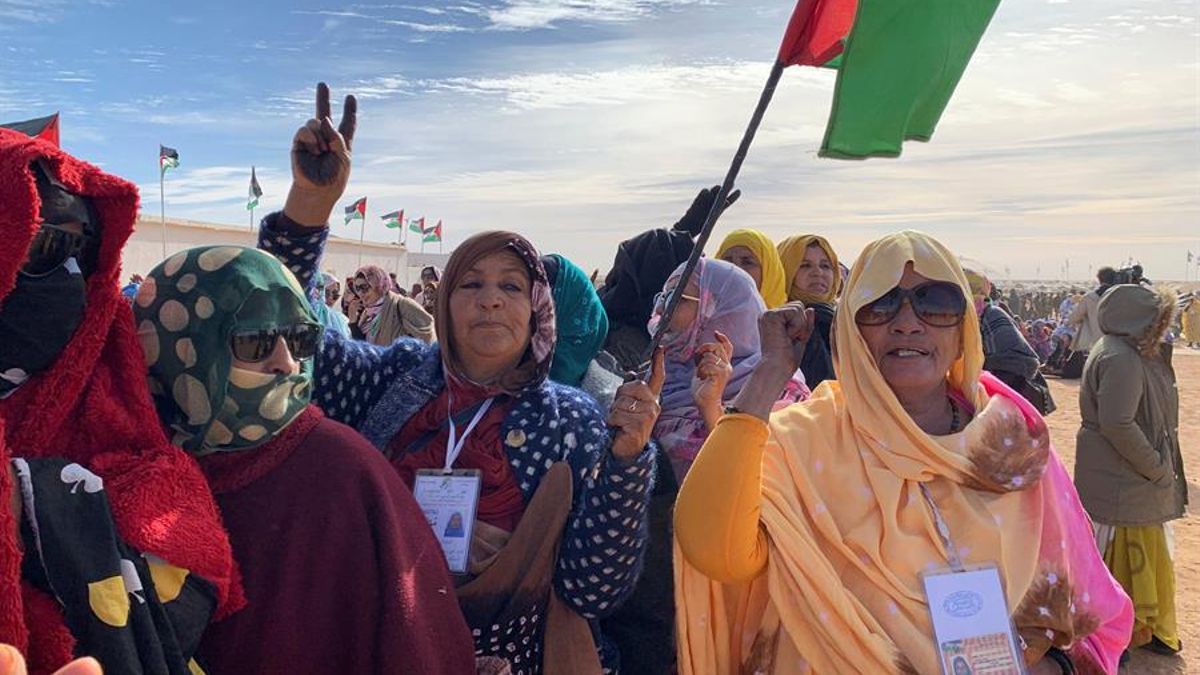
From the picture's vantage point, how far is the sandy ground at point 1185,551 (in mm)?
5312

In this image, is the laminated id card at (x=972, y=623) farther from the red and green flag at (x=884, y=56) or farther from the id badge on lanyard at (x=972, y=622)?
the red and green flag at (x=884, y=56)

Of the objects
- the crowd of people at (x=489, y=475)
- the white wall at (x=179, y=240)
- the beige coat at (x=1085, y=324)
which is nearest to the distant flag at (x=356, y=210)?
the white wall at (x=179, y=240)

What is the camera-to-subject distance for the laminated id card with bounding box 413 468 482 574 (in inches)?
82.0

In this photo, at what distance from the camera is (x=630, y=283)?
3.85m

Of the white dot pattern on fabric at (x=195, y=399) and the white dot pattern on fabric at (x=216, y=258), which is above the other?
the white dot pattern on fabric at (x=216, y=258)

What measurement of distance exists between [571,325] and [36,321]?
1922 millimetres

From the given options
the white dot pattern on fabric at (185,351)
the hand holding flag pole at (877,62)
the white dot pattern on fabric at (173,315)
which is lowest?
the white dot pattern on fabric at (185,351)

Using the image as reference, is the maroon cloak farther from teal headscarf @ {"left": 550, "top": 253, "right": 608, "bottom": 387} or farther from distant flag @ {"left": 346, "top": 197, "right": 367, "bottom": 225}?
distant flag @ {"left": 346, "top": 197, "right": 367, "bottom": 225}

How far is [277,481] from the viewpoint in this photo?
158 cm

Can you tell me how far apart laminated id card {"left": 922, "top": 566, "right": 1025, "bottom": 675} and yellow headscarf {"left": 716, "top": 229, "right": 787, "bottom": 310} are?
2.39 m

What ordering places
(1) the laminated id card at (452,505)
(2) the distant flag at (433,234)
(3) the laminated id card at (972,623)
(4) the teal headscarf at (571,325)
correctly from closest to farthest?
(3) the laminated id card at (972,623) < (1) the laminated id card at (452,505) < (4) the teal headscarf at (571,325) < (2) the distant flag at (433,234)

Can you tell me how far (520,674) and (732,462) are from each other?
2.49 ft

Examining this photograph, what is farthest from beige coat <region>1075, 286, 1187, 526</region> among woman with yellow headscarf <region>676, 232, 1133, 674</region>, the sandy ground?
woman with yellow headscarf <region>676, 232, 1133, 674</region>

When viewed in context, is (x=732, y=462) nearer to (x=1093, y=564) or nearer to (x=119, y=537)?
(x=1093, y=564)
